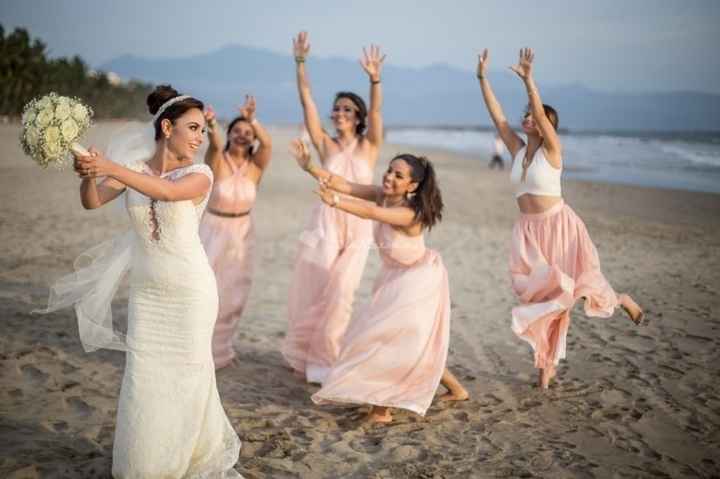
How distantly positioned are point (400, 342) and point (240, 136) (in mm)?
2626

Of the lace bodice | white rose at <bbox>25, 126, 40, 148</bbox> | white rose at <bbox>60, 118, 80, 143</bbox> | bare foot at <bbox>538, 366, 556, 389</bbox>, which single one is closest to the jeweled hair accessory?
the lace bodice

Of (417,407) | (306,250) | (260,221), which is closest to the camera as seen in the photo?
(417,407)

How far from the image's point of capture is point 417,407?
4.47m

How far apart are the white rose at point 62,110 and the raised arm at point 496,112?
3.90 metres

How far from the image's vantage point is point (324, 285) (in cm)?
570

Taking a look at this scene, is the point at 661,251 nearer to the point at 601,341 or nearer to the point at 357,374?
the point at 601,341

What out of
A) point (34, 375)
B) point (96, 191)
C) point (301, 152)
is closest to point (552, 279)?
point (301, 152)

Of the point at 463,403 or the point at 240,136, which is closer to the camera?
the point at 463,403

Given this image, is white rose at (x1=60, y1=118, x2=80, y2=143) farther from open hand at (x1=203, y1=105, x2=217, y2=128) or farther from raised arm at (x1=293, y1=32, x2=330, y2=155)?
raised arm at (x1=293, y1=32, x2=330, y2=155)

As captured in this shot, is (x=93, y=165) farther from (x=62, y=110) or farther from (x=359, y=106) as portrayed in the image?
(x=359, y=106)

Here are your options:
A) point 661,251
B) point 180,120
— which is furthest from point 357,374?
point 661,251

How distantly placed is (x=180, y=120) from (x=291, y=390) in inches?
111

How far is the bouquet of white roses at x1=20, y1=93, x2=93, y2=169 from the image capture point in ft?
9.22

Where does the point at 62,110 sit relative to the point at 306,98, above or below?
below
